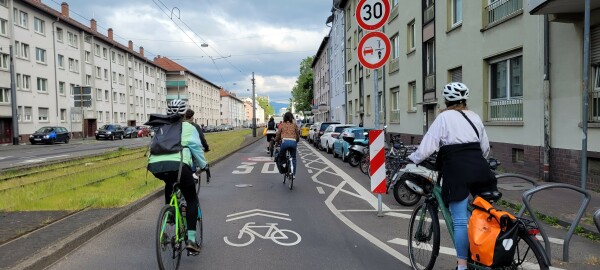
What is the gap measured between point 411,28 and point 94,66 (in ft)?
133

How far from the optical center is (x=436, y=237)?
405cm

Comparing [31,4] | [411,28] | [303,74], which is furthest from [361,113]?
[303,74]

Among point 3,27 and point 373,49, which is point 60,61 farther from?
point 373,49

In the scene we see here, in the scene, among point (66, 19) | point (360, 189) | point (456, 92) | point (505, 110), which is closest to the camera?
point (456, 92)

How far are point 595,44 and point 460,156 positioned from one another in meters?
7.87

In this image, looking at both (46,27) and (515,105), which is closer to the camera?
(515,105)

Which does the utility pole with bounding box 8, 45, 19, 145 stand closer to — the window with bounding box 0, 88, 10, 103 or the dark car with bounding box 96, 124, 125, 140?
the window with bounding box 0, 88, 10, 103

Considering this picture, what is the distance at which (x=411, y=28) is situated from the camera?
22.4 meters

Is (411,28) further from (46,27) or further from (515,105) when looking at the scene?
(46,27)

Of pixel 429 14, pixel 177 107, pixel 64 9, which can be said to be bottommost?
pixel 177 107

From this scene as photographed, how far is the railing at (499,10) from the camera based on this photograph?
12191mm

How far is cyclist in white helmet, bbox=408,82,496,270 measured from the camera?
3.54 metres

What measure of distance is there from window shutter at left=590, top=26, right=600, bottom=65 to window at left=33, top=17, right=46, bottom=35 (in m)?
41.7

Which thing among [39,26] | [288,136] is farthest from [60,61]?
[288,136]
